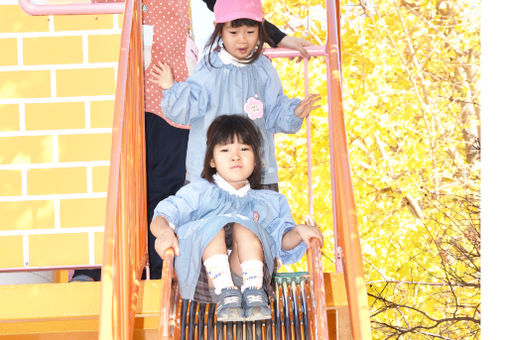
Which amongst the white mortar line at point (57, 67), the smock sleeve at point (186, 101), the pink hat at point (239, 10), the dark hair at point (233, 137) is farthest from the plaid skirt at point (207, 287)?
the white mortar line at point (57, 67)

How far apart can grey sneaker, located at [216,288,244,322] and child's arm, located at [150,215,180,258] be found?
8.2 inches

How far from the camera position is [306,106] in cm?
256

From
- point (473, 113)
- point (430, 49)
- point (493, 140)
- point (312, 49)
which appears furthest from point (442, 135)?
point (312, 49)

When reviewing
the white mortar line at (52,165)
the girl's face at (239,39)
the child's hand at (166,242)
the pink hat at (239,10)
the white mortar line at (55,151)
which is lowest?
the child's hand at (166,242)

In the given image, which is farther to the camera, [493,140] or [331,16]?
[493,140]

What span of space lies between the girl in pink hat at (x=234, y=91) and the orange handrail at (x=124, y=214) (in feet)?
0.60

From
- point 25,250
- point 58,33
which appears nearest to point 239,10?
point 58,33

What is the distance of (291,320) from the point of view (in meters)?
2.10

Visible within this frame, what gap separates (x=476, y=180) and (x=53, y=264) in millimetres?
4103

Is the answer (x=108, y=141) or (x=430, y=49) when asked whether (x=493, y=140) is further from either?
(x=430, y=49)

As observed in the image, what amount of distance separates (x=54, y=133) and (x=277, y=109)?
36.9 inches

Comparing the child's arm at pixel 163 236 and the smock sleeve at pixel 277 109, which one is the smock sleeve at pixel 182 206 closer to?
the child's arm at pixel 163 236

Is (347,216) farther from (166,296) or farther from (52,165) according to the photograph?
(52,165)

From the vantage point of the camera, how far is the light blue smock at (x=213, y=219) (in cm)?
216
